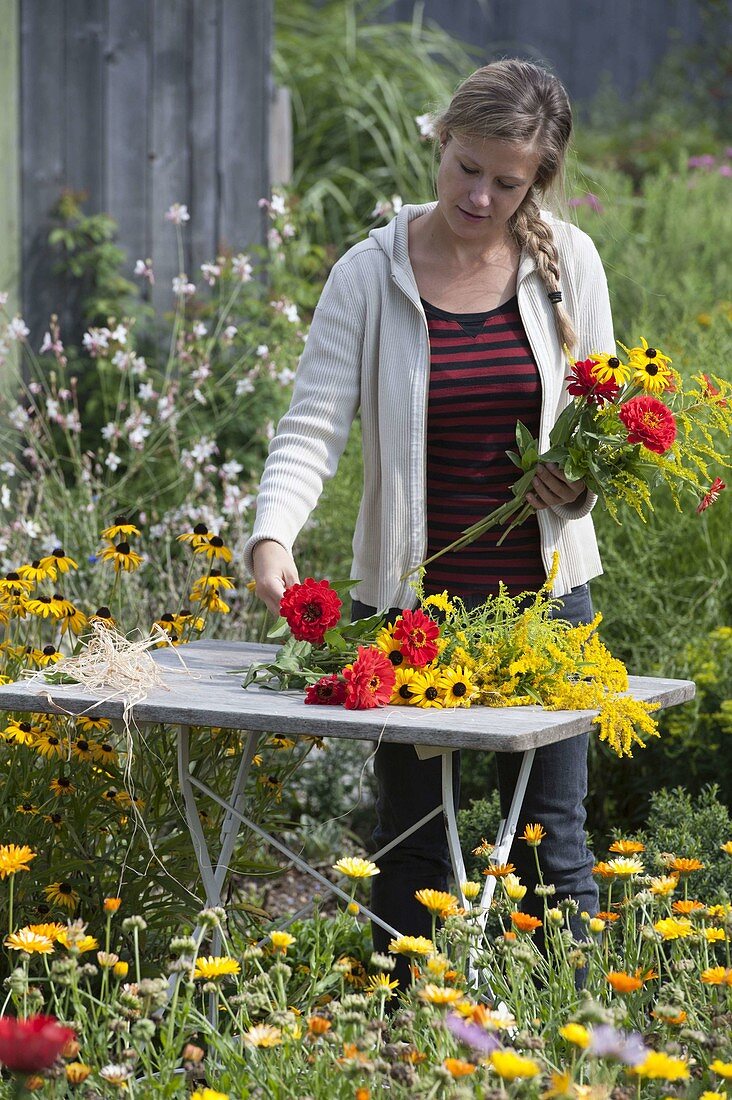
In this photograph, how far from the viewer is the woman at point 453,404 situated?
240cm

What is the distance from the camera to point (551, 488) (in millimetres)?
2301

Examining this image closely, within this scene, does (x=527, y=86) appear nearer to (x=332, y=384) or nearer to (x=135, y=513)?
(x=332, y=384)

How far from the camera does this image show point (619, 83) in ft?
34.5

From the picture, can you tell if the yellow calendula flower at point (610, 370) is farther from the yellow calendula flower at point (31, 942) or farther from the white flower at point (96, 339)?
the white flower at point (96, 339)

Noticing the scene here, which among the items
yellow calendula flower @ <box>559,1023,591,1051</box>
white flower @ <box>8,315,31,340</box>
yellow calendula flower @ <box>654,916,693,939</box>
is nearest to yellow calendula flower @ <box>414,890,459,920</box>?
yellow calendula flower @ <box>654,916,693,939</box>

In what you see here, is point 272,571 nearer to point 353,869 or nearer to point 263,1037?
point 353,869

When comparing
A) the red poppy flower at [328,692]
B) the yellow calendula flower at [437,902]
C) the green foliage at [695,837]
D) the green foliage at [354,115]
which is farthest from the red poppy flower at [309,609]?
the green foliage at [354,115]

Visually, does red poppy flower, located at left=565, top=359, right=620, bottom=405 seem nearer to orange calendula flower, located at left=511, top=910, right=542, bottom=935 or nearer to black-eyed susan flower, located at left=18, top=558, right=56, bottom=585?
orange calendula flower, located at left=511, top=910, right=542, bottom=935

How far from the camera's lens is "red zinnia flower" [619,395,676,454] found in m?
2.14

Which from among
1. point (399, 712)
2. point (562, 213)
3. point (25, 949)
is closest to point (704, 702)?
point (562, 213)

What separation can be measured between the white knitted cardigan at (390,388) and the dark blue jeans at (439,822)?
0.14 m

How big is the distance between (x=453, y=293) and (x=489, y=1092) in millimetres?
1460

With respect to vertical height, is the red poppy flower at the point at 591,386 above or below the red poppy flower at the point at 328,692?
above

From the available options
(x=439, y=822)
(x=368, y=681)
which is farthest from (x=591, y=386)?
(x=439, y=822)
